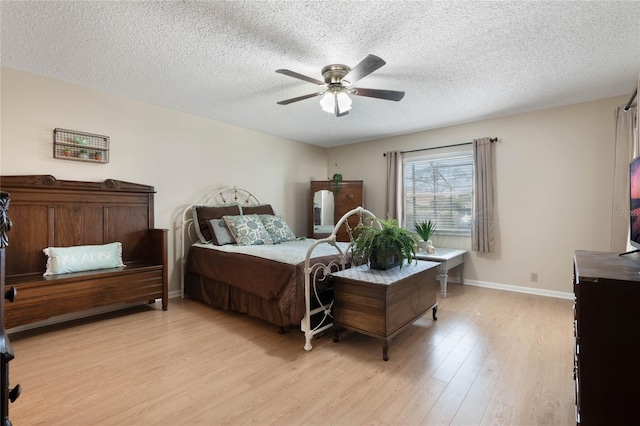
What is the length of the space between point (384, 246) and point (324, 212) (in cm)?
284

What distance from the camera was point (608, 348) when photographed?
1.13 m

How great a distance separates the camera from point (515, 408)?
169cm

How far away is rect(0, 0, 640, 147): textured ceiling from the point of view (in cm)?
191

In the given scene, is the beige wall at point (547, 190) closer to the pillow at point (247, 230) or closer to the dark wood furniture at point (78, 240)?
the pillow at point (247, 230)

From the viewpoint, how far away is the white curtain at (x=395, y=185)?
16.4 feet

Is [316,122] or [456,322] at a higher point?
[316,122]

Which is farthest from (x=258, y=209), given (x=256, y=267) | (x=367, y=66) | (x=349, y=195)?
(x=367, y=66)

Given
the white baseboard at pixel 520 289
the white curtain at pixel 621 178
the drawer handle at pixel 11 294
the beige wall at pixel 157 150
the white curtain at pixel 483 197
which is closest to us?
the drawer handle at pixel 11 294

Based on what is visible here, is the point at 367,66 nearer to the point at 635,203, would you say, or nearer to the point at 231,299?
the point at 635,203

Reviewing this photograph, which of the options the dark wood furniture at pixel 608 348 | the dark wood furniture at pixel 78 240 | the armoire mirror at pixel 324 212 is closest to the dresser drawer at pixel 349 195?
the armoire mirror at pixel 324 212

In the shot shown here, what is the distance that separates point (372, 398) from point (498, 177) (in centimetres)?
360

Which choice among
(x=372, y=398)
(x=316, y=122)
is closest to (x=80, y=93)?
(x=316, y=122)

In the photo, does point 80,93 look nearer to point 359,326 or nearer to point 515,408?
point 359,326

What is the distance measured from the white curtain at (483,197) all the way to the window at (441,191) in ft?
0.65
